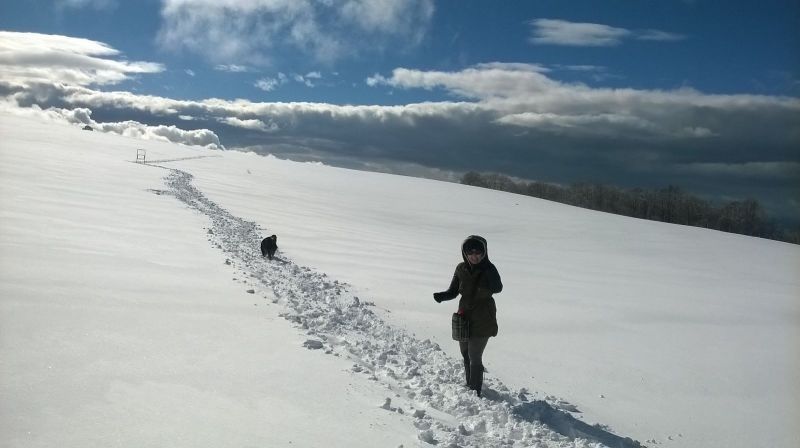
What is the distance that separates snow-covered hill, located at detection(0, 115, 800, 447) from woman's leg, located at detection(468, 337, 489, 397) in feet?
0.47

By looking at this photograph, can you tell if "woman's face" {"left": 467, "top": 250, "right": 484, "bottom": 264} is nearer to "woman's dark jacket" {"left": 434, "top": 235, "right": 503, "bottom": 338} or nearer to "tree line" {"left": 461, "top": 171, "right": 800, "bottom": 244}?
"woman's dark jacket" {"left": 434, "top": 235, "right": 503, "bottom": 338}

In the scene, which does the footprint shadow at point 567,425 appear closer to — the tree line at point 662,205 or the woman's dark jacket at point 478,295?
the woman's dark jacket at point 478,295

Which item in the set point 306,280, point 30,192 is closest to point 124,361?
point 306,280

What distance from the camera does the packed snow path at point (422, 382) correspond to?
176 inches

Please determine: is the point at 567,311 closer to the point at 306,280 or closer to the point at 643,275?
the point at 306,280

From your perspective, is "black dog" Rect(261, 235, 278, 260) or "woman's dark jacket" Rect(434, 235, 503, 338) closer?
"woman's dark jacket" Rect(434, 235, 503, 338)

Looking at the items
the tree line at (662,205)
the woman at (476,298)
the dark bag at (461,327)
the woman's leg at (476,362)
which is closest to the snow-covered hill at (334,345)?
Answer: the woman's leg at (476,362)

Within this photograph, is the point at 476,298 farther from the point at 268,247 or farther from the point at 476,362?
the point at 268,247

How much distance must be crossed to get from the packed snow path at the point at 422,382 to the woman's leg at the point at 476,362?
115 millimetres

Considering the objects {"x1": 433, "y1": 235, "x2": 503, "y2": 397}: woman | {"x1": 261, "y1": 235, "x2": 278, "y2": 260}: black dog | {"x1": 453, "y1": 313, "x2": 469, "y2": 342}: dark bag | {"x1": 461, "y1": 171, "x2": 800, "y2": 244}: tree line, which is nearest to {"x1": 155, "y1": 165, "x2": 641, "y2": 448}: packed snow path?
{"x1": 433, "y1": 235, "x2": 503, "y2": 397}: woman

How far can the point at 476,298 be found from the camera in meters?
5.16

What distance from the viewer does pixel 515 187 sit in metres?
72.2

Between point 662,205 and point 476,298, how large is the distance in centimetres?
6413

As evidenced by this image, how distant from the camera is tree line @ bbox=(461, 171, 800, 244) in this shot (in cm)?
5581
